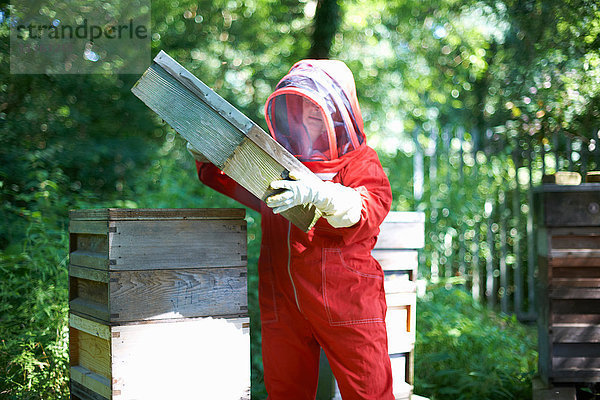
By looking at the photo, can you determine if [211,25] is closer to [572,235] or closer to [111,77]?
[111,77]

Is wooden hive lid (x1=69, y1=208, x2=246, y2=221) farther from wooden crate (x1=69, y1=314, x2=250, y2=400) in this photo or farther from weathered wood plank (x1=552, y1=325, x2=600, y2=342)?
weathered wood plank (x1=552, y1=325, x2=600, y2=342)

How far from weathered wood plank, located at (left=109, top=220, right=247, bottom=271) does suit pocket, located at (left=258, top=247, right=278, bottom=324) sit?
0.22 metres

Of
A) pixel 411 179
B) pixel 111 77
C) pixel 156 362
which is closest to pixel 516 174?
pixel 411 179

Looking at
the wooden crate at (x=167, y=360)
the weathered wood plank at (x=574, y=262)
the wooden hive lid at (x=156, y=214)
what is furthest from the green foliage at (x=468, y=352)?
the wooden hive lid at (x=156, y=214)

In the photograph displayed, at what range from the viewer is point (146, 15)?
6605mm

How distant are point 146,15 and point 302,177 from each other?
5.52 meters

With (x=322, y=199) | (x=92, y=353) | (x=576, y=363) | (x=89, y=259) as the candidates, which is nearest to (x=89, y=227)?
(x=89, y=259)

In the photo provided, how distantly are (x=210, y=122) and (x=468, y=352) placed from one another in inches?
120

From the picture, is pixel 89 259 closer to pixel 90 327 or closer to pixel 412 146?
pixel 90 327

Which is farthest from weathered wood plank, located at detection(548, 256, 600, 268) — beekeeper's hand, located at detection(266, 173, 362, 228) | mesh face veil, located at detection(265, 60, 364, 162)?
beekeeper's hand, located at detection(266, 173, 362, 228)

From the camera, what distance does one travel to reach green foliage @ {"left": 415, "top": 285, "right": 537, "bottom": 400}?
359 cm

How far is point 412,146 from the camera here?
611 cm

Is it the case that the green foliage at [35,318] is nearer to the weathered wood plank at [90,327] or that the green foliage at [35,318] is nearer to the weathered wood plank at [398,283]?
the weathered wood plank at [90,327]

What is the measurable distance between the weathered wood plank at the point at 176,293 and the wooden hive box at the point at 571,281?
194 cm
